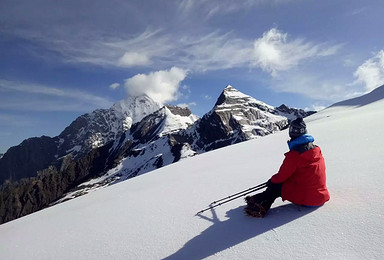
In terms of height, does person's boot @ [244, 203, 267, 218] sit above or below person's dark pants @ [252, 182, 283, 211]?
below

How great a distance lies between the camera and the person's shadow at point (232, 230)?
14.4 ft

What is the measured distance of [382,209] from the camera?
14.0 feet

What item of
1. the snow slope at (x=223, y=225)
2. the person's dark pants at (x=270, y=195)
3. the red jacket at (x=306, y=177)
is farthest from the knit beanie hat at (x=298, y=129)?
the snow slope at (x=223, y=225)

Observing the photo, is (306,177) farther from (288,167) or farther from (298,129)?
(298,129)

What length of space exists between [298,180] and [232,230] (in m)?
1.49

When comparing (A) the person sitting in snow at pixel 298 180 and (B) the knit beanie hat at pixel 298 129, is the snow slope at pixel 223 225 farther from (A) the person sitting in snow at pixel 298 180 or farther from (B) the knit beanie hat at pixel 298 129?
(B) the knit beanie hat at pixel 298 129

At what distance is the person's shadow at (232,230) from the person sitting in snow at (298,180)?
0.18 metres

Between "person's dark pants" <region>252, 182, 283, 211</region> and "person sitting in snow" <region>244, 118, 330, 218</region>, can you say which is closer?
"person sitting in snow" <region>244, 118, 330, 218</region>

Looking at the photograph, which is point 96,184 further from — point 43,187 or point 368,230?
point 368,230

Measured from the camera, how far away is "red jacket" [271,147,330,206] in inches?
193

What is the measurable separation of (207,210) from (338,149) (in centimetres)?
564

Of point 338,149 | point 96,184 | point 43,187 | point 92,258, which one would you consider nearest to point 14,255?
point 92,258

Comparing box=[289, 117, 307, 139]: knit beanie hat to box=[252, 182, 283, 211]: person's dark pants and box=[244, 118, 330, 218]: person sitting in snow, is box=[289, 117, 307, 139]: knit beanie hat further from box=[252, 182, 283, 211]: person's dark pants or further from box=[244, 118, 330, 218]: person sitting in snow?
box=[252, 182, 283, 211]: person's dark pants

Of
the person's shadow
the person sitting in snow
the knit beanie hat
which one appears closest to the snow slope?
the person's shadow
